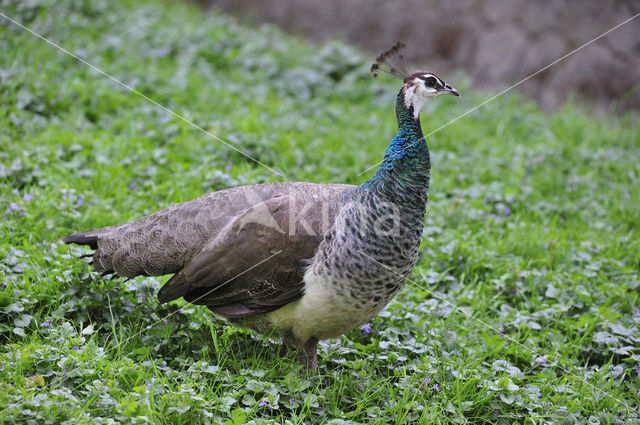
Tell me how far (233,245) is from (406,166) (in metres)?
0.85

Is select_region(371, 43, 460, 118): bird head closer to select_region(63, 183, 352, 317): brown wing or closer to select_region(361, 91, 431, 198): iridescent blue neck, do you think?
select_region(361, 91, 431, 198): iridescent blue neck

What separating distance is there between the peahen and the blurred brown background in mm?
4234

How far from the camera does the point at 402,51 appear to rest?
3.13 meters

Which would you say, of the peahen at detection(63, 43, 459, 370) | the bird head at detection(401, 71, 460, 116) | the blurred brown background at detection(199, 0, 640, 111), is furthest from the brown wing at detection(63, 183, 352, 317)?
the blurred brown background at detection(199, 0, 640, 111)

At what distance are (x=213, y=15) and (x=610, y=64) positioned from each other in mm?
4328

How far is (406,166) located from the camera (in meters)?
3.00

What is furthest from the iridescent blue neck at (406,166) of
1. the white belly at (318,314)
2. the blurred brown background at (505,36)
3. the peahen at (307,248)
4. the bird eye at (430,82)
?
the blurred brown background at (505,36)

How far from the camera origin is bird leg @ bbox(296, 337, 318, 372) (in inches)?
124

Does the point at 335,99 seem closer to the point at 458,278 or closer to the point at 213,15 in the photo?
the point at 213,15

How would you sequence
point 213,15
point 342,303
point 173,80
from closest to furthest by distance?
1. point 342,303
2. point 173,80
3. point 213,15

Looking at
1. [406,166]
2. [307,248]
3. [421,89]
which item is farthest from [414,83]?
[307,248]

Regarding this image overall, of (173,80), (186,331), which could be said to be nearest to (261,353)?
(186,331)

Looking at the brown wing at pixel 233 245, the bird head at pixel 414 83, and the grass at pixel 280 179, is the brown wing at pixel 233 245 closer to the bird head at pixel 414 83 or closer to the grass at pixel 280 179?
the grass at pixel 280 179

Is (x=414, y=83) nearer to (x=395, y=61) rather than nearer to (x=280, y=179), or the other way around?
(x=395, y=61)
